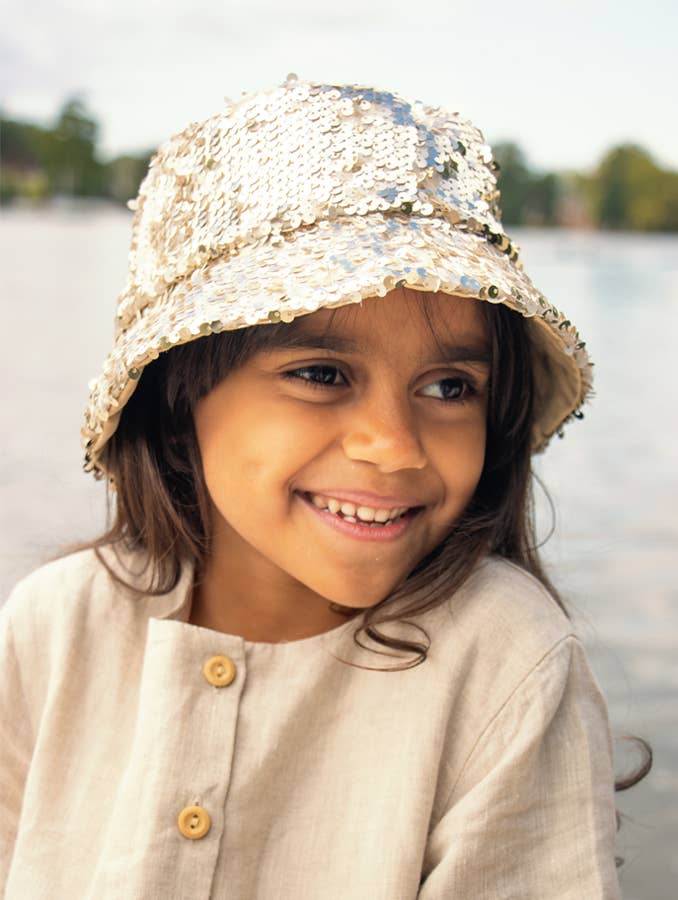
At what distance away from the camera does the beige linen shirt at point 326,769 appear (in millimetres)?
1087

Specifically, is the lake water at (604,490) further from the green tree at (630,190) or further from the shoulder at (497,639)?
the green tree at (630,190)

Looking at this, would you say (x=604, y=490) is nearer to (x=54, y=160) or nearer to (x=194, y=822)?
(x=194, y=822)

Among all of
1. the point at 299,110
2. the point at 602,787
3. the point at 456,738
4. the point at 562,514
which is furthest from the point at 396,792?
the point at 562,514

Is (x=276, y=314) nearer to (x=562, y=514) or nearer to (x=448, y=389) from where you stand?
(x=448, y=389)

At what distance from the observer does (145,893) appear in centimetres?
109

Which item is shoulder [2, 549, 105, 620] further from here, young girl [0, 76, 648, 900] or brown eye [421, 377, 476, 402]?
brown eye [421, 377, 476, 402]

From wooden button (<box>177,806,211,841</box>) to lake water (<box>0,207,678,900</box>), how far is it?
0.63 metres

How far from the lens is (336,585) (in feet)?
3.83

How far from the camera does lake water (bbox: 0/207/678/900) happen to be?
202cm

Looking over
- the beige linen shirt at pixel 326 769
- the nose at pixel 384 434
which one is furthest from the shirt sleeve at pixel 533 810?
the nose at pixel 384 434

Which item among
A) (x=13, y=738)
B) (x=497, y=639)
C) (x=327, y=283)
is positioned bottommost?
(x=13, y=738)

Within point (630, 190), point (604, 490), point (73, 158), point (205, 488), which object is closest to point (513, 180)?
point (604, 490)

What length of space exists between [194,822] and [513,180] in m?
2.76

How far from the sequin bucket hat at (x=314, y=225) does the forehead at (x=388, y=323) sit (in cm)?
5
